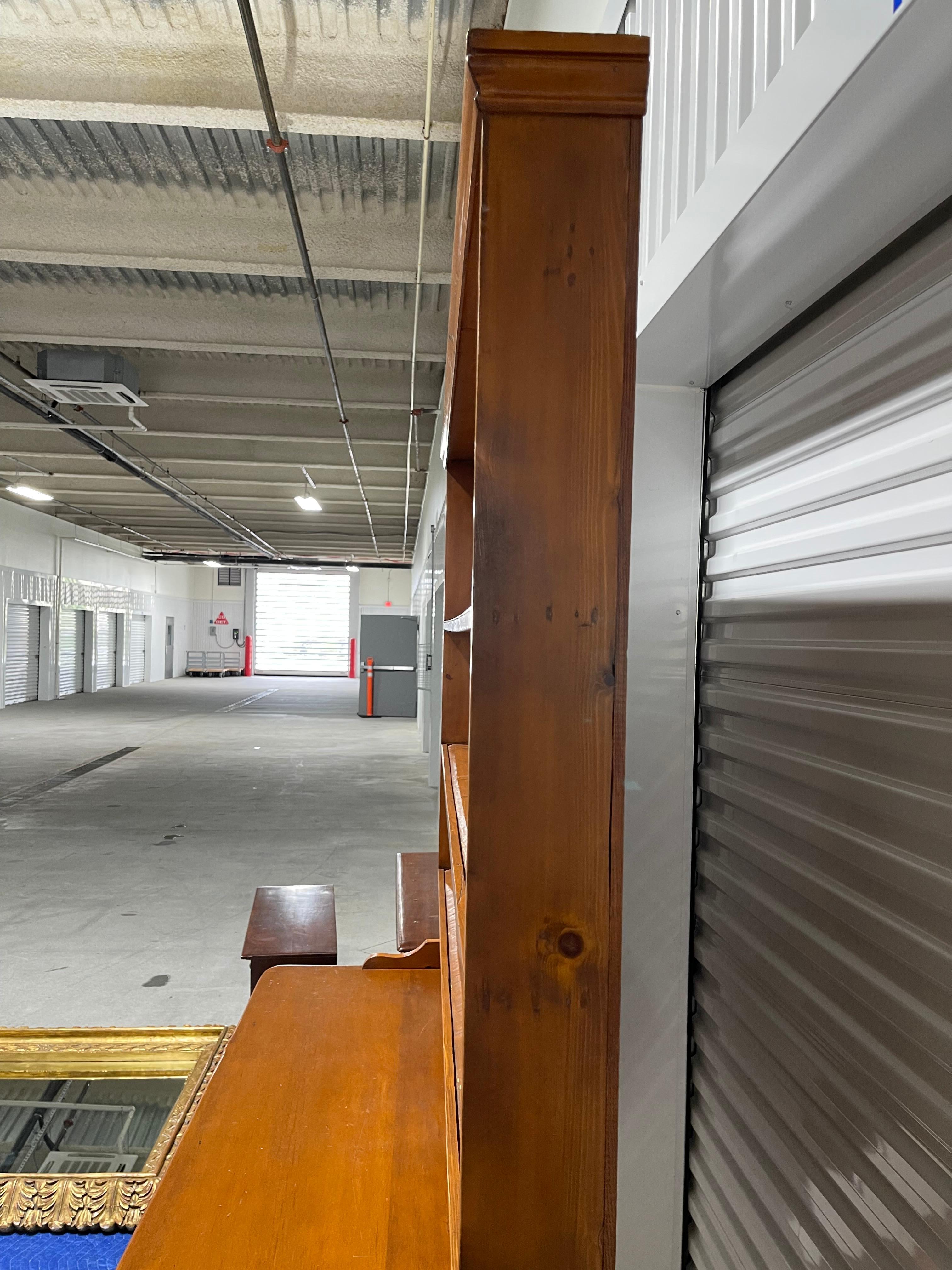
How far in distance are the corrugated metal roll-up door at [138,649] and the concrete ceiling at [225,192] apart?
1686 centimetres

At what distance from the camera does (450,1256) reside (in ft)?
3.59

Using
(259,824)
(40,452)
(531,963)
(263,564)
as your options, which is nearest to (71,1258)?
(531,963)

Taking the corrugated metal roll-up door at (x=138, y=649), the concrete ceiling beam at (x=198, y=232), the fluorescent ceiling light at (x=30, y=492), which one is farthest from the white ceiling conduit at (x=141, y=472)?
the corrugated metal roll-up door at (x=138, y=649)

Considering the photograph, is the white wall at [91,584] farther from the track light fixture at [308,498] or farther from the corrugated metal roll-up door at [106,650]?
the track light fixture at [308,498]

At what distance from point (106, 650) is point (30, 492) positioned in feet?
33.3

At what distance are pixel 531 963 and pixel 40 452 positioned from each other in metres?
12.4

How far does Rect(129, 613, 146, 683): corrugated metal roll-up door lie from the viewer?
23.8 m

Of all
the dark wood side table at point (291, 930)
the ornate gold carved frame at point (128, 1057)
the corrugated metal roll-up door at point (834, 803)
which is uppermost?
the corrugated metal roll-up door at point (834, 803)

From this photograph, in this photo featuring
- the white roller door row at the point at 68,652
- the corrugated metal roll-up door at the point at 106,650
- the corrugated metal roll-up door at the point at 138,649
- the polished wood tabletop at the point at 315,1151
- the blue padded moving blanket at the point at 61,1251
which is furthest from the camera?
the corrugated metal roll-up door at the point at 138,649

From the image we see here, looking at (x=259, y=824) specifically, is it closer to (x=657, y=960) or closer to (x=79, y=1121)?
(x=79, y=1121)

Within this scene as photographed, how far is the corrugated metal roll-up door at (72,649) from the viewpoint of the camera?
19.0 metres

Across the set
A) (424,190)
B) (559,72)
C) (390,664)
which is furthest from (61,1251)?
(390,664)

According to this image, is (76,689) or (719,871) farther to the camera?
(76,689)

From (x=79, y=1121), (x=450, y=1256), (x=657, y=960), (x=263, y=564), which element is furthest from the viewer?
(x=263, y=564)
